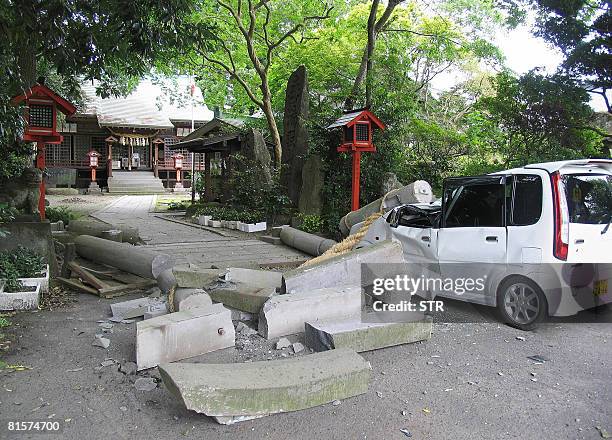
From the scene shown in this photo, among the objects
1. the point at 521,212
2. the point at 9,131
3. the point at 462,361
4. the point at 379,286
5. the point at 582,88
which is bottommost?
the point at 462,361

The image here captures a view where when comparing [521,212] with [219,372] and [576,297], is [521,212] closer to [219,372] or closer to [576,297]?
[576,297]

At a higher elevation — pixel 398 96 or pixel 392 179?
pixel 398 96

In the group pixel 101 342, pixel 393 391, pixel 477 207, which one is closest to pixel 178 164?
pixel 101 342

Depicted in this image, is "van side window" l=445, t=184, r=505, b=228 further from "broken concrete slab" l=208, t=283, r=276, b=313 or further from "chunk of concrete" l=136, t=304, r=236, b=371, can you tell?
"chunk of concrete" l=136, t=304, r=236, b=371

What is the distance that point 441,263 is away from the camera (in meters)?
6.12

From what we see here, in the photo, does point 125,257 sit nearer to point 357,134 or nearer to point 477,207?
point 477,207

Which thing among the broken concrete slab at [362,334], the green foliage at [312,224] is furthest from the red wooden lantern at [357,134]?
the broken concrete slab at [362,334]

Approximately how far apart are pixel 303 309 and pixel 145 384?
1766mm

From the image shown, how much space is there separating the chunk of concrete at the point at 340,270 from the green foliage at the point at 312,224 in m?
5.80

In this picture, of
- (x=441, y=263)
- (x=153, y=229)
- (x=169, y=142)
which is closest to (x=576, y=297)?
(x=441, y=263)

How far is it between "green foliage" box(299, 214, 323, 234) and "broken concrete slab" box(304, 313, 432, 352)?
6.64 m

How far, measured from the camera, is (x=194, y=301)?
198 inches

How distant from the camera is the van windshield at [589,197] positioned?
5090 mm

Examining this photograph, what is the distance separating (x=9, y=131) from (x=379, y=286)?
209 inches
